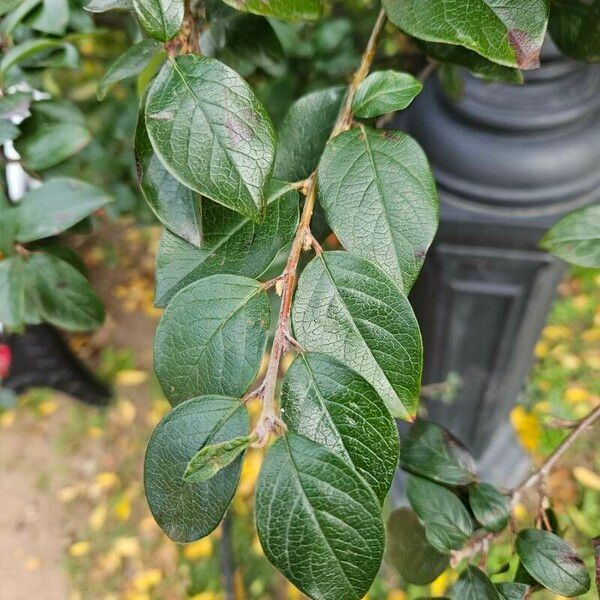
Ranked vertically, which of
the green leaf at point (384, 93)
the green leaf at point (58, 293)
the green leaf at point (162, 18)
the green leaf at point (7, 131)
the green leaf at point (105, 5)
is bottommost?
the green leaf at point (58, 293)

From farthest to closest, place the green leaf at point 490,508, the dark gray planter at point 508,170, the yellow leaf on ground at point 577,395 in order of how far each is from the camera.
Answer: the yellow leaf on ground at point 577,395 < the dark gray planter at point 508,170 < the green leaf at point 490,508

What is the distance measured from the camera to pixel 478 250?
1019 mm

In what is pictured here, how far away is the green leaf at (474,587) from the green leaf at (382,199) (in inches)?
9.8

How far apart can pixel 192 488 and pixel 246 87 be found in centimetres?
25

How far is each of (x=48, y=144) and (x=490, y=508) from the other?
0.58m

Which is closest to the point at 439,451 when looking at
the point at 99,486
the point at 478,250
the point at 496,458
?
the point at 478,250

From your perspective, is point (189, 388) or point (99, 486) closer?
point (189, 388)

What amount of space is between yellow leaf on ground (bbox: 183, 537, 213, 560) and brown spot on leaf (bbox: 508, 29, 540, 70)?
151 centimetres

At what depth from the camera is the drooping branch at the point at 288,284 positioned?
365mm

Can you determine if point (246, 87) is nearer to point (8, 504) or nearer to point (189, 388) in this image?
point (189, 388)

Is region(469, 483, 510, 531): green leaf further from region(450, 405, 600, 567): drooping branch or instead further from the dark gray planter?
the dark gray planter

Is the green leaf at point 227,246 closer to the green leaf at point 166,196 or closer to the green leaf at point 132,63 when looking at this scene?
the green leaf at point 166,196

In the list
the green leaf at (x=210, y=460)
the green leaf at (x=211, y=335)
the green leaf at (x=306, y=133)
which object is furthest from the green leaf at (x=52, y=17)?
the green leaf at (x=210, y=460)

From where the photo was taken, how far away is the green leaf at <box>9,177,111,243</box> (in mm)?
660
